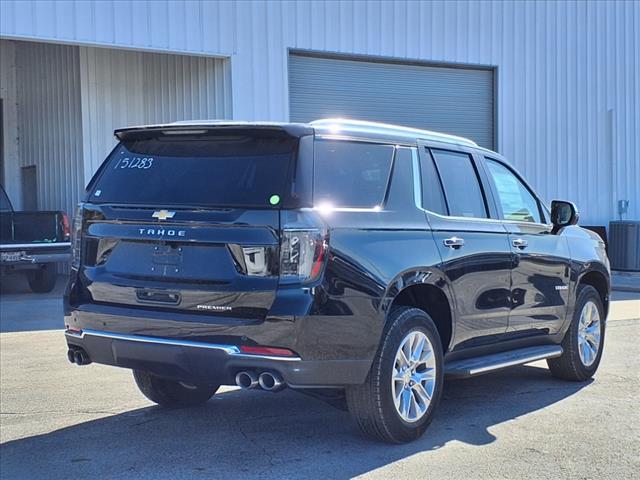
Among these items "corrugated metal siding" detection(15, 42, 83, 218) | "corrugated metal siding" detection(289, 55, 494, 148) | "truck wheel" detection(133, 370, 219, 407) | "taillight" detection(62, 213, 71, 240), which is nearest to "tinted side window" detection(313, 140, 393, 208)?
"truck wheel" detection(133, 370, 219, 407)

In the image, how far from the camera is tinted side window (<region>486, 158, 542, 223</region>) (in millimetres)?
6273

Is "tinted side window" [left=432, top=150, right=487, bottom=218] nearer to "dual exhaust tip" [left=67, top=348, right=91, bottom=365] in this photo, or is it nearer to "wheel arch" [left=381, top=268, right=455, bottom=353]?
"wheel arch" [left=381, top=268, right=455, bottom=353]

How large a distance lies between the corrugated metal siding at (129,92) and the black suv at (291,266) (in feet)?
34.5

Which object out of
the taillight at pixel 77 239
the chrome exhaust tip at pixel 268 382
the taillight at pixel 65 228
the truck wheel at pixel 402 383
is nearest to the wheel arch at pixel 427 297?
the truck wheel at pixel 402 383

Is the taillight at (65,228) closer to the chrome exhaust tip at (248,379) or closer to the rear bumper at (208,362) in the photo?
the rear bumper at (208,362)

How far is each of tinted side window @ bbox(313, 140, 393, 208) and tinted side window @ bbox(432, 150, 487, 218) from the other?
643 millimetres

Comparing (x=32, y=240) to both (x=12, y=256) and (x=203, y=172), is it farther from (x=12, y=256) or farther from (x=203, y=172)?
(x=203, y=172)

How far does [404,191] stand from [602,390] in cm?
289

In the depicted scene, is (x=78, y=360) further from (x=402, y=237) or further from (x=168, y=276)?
(x=402, y=237)

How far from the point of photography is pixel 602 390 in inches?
260

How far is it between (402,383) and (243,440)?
44.6 inches

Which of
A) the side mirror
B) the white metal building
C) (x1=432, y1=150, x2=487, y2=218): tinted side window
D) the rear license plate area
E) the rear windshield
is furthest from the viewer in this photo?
the white metal building

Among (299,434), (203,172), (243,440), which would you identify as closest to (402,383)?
(299,434)

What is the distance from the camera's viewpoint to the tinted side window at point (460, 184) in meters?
5.59
